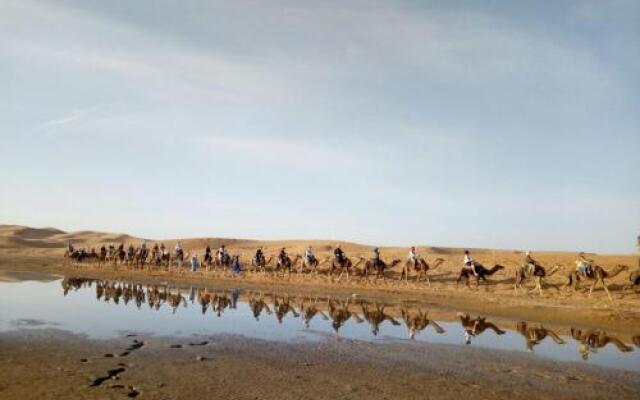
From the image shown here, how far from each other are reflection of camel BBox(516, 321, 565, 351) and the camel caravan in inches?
302

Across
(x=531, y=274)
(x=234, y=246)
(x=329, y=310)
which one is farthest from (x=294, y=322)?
(x=234, y=246)

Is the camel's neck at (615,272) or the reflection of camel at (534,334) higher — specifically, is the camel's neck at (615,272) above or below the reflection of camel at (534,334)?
above

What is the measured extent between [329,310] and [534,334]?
24.7 ft

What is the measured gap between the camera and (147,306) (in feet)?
64.0

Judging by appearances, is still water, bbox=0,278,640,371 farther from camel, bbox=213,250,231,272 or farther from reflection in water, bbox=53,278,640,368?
camel, bbox=213,250,231,272

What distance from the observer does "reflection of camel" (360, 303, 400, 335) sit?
16.6m

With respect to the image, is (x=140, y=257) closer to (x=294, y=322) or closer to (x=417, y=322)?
(x=294, y=322)

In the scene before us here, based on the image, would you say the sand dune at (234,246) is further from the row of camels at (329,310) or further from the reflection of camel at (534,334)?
the reflection of camel at (534,334)

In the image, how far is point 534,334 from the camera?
1623 centimetres

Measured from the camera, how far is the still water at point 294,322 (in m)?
13.9

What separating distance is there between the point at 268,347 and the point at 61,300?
12.4 meters

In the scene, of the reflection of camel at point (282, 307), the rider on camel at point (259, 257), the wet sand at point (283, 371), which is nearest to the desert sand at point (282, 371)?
the wet sand at point (283, 371)

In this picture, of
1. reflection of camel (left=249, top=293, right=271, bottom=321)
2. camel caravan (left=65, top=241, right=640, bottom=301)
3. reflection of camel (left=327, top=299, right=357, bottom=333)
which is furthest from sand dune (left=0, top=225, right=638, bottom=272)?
reflection of camel (left=249, top=293, right=271, bottom=321)

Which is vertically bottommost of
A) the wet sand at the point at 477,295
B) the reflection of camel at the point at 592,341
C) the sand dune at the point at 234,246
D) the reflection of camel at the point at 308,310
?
the reflection of camel at the point at 592,341
